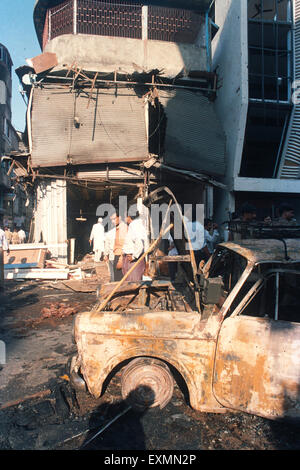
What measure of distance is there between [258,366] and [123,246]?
4438mm

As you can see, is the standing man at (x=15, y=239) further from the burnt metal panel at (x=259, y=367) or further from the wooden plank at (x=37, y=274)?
the burnt metal panel at (x=259, y=367)

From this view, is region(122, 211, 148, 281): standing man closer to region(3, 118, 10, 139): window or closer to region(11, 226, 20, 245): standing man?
region(11, 226, 20, 245): standing man

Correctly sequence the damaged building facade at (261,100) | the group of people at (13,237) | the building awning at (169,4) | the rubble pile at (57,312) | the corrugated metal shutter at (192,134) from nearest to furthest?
the rubble pile at (57,312) < the corrugated metal shutter at (192,134) < the damaged building facade at (261,100) < the building awning at (169,4) < the group of people at (13,237)

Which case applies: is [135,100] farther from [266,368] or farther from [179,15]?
[266,368]

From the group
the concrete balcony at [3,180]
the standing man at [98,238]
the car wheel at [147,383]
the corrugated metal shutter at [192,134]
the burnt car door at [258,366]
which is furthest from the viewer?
the concrete balcony at [3,180]

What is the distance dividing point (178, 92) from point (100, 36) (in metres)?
3.35

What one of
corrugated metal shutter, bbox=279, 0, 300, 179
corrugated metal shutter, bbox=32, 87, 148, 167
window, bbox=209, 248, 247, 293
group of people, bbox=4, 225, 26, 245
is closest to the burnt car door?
window, bbox=209, 248, 247, 293

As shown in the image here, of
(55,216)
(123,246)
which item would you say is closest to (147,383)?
(123,246)

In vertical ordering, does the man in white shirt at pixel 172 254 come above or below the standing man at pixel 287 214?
below

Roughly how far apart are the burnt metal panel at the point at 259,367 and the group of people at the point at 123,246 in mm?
3451

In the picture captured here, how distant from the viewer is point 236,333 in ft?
8.12

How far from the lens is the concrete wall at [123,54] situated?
10.4 m

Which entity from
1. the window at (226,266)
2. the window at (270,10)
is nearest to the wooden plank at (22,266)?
the window at (226,266)
